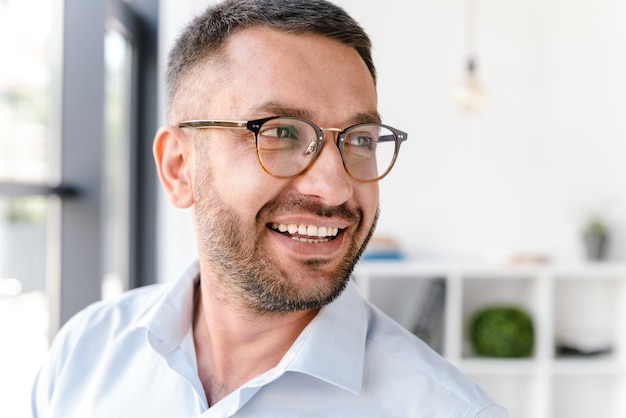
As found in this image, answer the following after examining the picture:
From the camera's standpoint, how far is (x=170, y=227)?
2.74 meters

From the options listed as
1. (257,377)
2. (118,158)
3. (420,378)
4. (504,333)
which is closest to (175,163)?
(257,377)

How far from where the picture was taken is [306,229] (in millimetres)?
1006

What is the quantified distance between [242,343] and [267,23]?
22.3 inches

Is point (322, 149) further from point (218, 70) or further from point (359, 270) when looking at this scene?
point (359, 270)

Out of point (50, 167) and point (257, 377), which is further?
point (50, 167)

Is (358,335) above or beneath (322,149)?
beneath

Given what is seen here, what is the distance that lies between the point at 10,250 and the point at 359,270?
180 centimetres

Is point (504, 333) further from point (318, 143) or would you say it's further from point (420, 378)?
point (318, 143)

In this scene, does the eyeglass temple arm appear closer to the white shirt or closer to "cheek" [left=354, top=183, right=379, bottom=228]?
"cheek" [left=354, top=183, right=379, bottom=228]

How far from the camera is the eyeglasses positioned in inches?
39.6

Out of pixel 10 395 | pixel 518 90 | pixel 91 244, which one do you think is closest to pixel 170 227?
pixel 91 244

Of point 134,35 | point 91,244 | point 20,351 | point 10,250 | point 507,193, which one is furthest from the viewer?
point 507,193

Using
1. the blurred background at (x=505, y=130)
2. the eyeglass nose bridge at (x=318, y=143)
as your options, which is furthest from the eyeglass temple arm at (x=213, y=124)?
the blurred background at (x=505, y=130)

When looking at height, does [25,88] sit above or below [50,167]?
above
